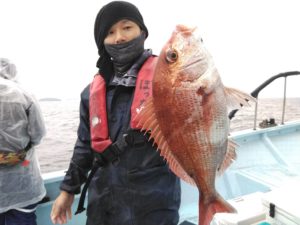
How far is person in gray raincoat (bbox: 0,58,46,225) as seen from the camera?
3.38m

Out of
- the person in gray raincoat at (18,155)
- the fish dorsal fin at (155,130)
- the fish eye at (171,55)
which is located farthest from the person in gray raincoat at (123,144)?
the person in gray raincoat at (18,155)

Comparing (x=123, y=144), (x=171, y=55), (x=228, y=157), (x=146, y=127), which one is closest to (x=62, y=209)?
(x=123, y=144)

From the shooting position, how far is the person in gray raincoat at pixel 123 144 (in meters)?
1.93

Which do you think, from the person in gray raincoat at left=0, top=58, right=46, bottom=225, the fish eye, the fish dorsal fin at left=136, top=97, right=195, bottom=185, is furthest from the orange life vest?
the person in gray raincoat at left=0, top=58, right=46, bottom=225

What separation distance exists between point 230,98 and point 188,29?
369 millimetres

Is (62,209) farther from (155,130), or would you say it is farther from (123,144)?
(155,130)

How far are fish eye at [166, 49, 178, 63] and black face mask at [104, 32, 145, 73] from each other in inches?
25.6

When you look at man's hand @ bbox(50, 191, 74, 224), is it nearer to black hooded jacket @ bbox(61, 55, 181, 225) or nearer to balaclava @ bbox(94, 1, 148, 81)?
black hooded jacket @ bbox(61, 55, 181, 225)

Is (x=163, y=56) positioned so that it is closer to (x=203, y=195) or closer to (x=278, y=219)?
(x=203, y=195)

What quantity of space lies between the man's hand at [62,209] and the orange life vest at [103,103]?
0.48 m

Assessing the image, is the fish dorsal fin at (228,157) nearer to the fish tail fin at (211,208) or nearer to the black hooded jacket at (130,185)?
the fish tail fin at (211,208)

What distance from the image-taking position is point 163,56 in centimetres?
143

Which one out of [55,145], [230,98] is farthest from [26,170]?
[55,145]

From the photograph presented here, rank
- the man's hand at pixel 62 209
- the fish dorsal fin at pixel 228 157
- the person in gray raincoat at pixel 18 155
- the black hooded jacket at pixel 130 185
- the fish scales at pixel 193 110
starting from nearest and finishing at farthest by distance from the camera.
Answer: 1. the fish scales at pixel 193 110
2. the fish dorsal fin at pixel 228 157
3. the black hooded jacket at pixel 130 185
4. the man's hand at pixel 62 209
5. the person in gray raincoat at pixel 18 155
